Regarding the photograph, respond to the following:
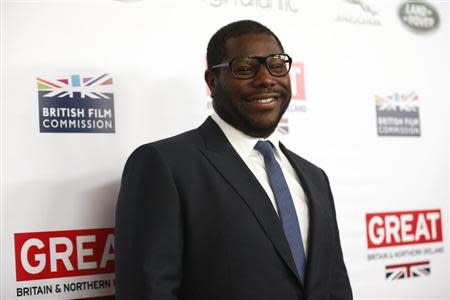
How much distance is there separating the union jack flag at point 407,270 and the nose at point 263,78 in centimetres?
122

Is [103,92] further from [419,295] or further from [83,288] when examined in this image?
[419,295]

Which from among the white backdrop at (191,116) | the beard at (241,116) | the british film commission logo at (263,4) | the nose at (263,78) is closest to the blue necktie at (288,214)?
the beard at (241,116)

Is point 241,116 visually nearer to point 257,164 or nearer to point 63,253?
point 257,164

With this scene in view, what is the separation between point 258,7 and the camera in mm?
2482

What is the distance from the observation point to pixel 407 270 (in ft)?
9.09

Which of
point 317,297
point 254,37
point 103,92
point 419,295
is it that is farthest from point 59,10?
point 419,295

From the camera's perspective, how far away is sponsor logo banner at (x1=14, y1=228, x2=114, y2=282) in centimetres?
194

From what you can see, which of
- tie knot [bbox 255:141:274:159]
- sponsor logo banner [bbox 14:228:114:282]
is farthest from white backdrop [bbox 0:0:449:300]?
tie knot [bbox 255:141:274:159]

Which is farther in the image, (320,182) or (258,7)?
(258,7)

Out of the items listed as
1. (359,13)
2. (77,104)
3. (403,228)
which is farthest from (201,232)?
(359,13)

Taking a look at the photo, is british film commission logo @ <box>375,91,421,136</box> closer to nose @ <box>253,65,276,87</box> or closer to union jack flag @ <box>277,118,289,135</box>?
union jack flag @ <box>277,118,289,135</box>

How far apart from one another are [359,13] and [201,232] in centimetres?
145

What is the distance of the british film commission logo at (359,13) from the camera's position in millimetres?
2699

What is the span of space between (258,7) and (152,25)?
477 millimetres
